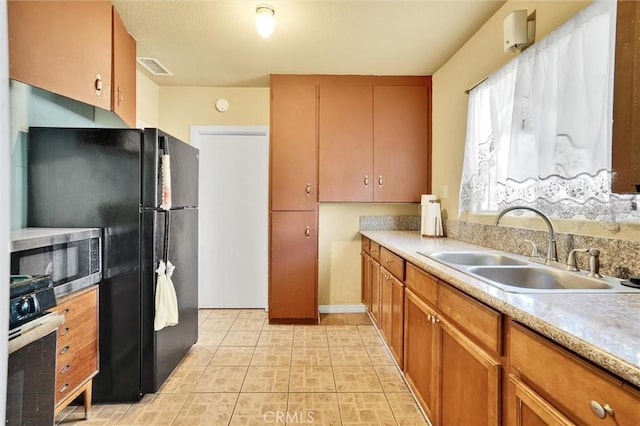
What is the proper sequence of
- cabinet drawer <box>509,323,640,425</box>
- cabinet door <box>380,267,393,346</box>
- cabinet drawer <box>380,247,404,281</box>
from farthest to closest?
cabinet door <box>380,267,393,346</box> → cabinet drawer <box>380,247,404,281</box> → cabinet drawer <box>509,323,640,425</box>

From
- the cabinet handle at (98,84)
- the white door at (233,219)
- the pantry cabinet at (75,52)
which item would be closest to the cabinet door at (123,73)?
the pantry cabinet at (75,52)

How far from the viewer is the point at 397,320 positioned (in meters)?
2.13

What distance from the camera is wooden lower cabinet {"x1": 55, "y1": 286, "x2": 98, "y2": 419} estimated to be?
5.03 feet

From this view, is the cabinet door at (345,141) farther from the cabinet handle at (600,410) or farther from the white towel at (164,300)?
the cabinet handle at (600,410)

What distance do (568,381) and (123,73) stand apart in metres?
2.87

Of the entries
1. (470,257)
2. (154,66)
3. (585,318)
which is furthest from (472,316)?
(154,66)

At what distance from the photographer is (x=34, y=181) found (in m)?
1.82

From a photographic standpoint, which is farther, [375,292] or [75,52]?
[375,292]

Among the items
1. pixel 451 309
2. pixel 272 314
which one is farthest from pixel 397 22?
pixel 272 314

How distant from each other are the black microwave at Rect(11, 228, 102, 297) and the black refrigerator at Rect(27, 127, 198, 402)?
9 cm

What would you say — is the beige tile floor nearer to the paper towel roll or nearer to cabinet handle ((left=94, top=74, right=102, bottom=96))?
the paper towel roll

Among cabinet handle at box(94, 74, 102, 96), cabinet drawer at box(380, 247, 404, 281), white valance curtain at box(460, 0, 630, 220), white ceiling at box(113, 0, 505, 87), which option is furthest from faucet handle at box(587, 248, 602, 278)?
cabinet handle at box(94, 74, 102, 96)

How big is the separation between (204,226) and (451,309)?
2912mm

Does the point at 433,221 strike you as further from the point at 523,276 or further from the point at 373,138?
the point at 523,276
